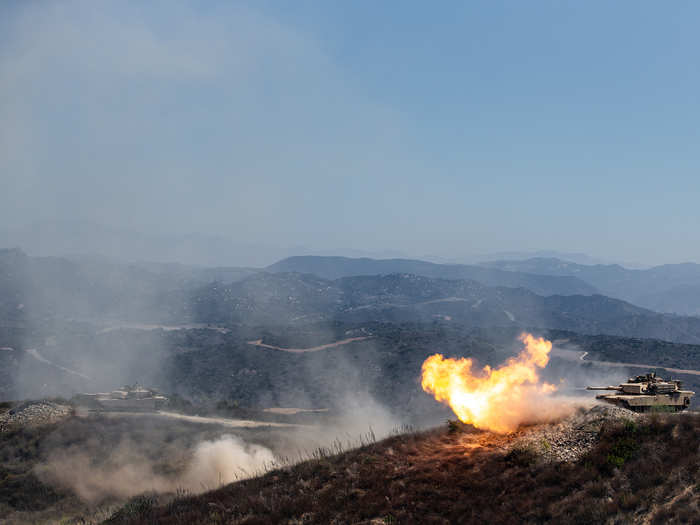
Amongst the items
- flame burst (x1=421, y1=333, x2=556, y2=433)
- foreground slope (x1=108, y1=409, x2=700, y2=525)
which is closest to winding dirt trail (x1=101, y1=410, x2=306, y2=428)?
foreground slope (x1=108, y1=409, x2=700, y2=525)

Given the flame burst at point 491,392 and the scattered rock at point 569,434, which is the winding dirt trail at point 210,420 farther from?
the scattered rock at point 569,434

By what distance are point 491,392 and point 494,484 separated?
11.8m

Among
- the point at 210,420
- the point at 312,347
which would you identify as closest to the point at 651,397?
the point at 210,420

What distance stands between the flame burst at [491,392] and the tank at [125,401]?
43331 millimetres

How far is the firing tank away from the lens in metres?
26.9

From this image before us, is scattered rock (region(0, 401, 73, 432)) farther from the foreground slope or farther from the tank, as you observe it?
the foreground slope

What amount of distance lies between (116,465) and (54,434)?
1016 cm

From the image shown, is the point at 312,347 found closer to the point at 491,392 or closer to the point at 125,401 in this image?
the point at 125,401

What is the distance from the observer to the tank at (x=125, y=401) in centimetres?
6075

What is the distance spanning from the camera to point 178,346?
482 feet

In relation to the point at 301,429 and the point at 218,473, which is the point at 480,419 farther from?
the point at 301,429

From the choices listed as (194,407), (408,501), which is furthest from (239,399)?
(408,501)

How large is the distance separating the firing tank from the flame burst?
15.4 ft

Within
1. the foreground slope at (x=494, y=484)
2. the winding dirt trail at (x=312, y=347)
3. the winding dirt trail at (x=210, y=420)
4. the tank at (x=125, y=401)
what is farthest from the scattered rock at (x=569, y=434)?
the winding dirt trail at (x=312, y=347)
